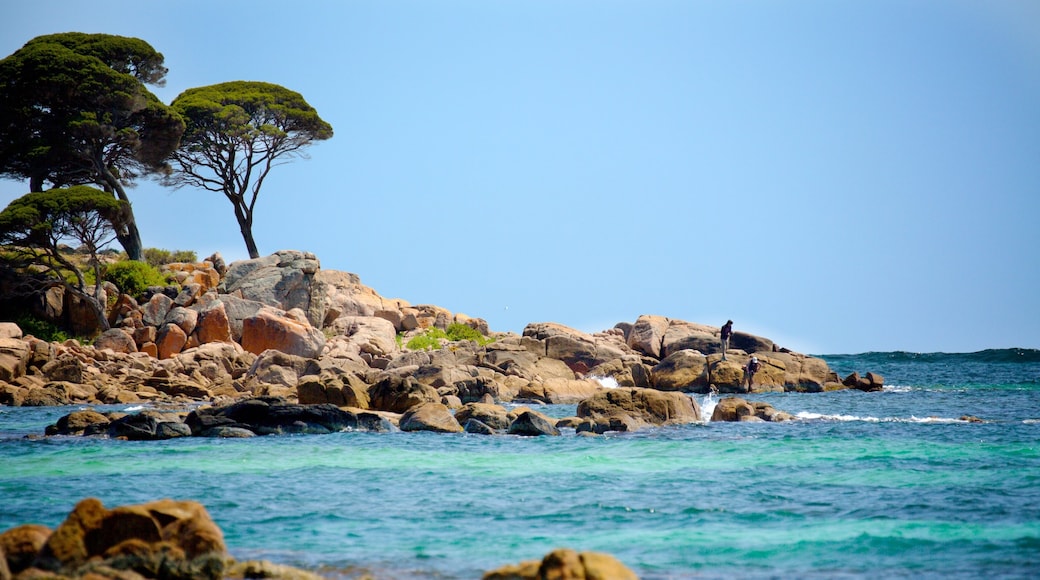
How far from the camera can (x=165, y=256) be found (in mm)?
55500

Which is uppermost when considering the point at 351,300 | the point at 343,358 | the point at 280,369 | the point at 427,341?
the point at 351,300

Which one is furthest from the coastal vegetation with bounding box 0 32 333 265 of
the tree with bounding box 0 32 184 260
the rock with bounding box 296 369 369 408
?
the rock with bounding box 296 369 369 408

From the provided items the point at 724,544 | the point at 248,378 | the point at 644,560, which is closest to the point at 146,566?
the point at 644,560

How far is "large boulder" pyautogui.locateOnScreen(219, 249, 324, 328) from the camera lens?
4653cm

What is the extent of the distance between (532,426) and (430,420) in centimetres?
292

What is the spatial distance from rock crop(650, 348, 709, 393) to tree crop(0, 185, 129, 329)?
83.8ft

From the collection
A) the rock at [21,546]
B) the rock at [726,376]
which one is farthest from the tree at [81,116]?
the rock at [21,546]

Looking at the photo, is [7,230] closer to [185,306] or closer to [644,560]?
[185,306]

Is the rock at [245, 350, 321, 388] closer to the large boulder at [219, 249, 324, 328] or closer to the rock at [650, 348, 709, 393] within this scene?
the large boulder at [219, 249, 324, 328]

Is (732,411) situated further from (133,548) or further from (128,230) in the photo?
(128,230)

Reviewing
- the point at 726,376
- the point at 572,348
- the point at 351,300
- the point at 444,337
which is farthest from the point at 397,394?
the point at 351,300

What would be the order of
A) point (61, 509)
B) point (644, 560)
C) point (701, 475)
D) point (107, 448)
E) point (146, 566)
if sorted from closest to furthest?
point (146, 566), point (644, 560), point (61, 509), point (701, 475), point (107, 448)

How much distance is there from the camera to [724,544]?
40.8ft

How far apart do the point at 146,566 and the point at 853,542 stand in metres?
8.64
